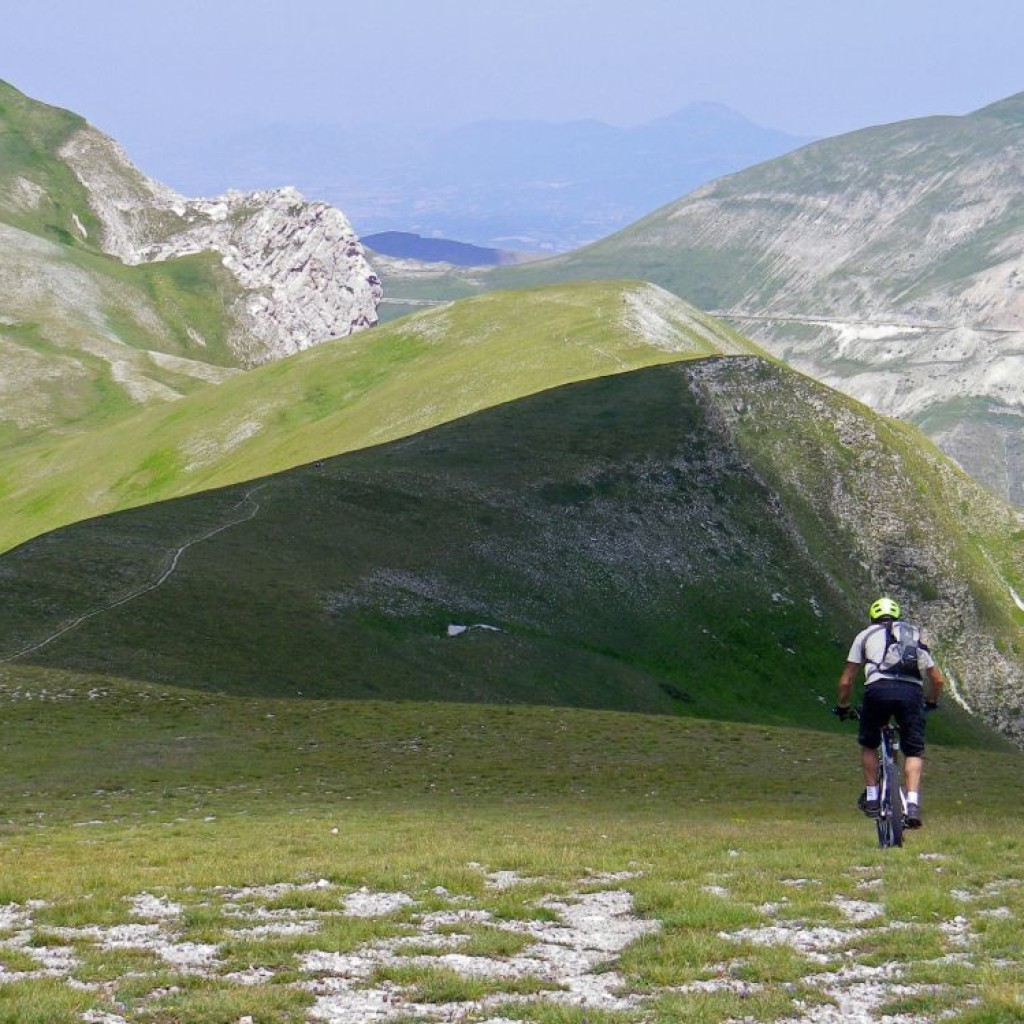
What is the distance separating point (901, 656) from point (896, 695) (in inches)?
27.8

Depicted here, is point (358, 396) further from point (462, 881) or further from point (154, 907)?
point (154, 907)

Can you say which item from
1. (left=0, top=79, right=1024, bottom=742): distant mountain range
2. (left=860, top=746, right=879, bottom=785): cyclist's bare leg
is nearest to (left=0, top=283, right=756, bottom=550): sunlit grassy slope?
(left=0, top=79, right=1024, bottom=742): distant mountain range

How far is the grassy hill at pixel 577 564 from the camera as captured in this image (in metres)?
63.4

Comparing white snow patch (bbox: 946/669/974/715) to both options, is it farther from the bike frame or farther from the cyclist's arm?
the cyclist's arm

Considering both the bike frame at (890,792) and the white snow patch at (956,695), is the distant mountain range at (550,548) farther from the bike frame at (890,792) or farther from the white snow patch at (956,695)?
the bike frame at (890,792)

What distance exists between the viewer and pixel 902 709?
22.4 m

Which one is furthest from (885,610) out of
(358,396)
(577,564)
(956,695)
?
(358,396)

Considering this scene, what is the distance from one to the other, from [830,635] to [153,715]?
6572 cm

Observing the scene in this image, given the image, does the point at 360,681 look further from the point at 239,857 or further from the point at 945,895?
the point at 945,895

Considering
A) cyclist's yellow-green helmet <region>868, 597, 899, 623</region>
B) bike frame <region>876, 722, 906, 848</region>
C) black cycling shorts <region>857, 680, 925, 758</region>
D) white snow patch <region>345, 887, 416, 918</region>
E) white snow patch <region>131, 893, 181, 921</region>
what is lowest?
white snow patch <region>131, 893, 181, 921</region>

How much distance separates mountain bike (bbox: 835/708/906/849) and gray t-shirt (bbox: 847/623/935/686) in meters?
0.97

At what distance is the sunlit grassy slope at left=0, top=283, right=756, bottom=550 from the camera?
15075 cm

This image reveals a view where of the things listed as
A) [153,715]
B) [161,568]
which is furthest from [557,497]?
Answer: [153,715]

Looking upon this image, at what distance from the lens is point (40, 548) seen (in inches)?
2773
